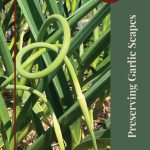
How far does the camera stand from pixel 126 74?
70cm

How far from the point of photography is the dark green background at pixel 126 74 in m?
0.70

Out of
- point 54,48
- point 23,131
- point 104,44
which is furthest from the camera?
point 23,131

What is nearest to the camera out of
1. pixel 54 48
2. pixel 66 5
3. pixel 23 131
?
pixel 54 48

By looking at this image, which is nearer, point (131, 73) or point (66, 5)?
point (131, 73)

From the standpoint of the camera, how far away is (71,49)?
2.45 ft

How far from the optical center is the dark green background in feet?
2.29

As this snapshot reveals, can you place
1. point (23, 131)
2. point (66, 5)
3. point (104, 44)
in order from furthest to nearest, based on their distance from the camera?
point (66, 5) < point (23, 131) < point (104, 44)

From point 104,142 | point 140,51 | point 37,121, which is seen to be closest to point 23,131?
point 37,121

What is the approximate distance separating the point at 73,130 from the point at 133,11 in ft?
0.84

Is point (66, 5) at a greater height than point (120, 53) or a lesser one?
lesser

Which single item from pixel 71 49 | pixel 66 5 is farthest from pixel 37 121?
pixel 66 5

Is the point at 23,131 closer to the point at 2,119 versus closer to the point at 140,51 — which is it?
the point at 2,119

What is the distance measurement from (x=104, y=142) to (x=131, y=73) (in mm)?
130

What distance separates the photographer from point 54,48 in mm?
678
